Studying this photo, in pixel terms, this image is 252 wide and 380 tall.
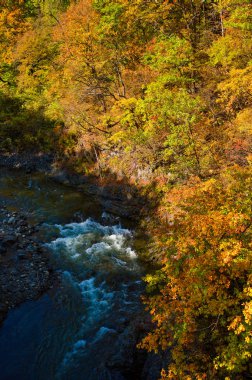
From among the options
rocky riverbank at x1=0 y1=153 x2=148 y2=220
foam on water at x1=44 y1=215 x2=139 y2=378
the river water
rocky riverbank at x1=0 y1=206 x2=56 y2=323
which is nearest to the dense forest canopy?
rocky riverbank at x1=0 y1=153 x2=148 y2=220

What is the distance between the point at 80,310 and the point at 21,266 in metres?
4.06

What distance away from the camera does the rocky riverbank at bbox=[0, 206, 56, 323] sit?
45.9ft

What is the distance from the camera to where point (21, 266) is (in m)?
15.7

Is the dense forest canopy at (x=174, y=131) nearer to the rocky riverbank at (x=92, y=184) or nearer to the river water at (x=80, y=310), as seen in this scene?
the rocky riverbank at (x=92, y=184)

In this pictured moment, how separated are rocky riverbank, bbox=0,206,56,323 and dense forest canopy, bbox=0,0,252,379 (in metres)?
5.30

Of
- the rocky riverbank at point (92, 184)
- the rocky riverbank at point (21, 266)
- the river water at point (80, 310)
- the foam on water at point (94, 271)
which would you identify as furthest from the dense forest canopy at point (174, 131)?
the rocky riverbank at point (21, 266)

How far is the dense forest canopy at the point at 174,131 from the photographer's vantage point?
805 cm

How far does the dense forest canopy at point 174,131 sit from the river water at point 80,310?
61.6 inches

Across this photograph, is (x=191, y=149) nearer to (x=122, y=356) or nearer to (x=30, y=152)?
(x=122, y=356)

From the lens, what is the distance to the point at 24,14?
171ft

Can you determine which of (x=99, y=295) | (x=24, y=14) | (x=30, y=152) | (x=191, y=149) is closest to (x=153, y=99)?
(x=191, y=149)

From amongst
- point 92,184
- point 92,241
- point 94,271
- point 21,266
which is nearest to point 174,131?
point 92,241

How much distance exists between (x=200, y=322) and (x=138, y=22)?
22.3 metres

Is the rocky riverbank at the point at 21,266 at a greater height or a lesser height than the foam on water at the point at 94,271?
greater
